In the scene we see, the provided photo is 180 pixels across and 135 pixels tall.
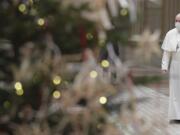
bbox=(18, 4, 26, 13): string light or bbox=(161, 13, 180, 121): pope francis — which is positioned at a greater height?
bbox=(18, 4, 26, 13): string light

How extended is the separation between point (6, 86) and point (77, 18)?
32 cm

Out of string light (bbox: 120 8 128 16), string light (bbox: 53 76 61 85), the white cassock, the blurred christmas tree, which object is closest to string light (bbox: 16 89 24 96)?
the blurred christmas tree

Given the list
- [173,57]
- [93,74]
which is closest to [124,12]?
[93,74]

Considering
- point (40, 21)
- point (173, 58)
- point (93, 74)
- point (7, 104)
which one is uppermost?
point (40, 21)

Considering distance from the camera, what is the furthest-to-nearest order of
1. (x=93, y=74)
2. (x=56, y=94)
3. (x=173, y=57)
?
(x=173, y=57), (x=56, y=94), (x=93, y=74)

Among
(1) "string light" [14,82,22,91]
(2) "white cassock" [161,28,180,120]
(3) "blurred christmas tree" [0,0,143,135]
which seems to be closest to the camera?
(3) "blurred christmas tree" [0,0,143,135]

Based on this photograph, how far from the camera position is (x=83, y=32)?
1559 millimetres

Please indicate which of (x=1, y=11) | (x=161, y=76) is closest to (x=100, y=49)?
(x=161, y=76)

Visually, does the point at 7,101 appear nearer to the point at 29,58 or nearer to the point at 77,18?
the point at 29,58

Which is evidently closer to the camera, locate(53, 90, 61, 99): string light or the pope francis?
locate(53, 90, 61, 99): string light

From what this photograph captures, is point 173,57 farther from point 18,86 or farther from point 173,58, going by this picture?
point 18,86

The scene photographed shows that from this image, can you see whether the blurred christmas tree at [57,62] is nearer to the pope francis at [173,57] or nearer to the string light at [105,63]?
the string light at [105,63]

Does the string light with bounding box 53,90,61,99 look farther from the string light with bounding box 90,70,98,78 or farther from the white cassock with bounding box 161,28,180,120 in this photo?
the white cassock with bounding box 161,28,180,120

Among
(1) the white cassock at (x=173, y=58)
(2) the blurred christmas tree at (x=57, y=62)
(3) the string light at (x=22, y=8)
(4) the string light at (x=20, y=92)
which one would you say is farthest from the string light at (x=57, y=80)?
(1) the white cassock at (x=173, y=58)
